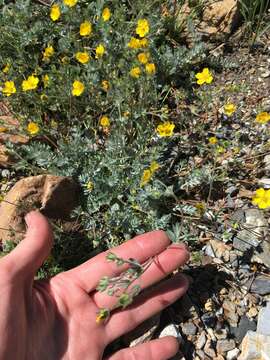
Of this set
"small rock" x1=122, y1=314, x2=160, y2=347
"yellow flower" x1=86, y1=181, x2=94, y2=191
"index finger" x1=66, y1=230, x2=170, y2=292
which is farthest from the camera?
"yellow flower" x1=86, y1=181, x2=94, y2=191

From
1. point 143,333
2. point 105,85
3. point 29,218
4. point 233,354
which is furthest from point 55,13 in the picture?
point 233,354

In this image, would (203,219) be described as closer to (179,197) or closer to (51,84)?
(179,197)

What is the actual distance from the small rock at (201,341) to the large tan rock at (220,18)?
2.50 metres

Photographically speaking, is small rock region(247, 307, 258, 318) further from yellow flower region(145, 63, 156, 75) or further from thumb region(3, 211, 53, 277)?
yellow flower region(145, 63, 156, 75)

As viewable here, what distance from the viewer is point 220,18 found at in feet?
13.4

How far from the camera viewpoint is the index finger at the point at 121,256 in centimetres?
279

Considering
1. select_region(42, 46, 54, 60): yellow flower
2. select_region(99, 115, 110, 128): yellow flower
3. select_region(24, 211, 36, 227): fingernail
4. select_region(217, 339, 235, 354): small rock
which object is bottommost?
select_region(217, 339, 235, 354): small rock

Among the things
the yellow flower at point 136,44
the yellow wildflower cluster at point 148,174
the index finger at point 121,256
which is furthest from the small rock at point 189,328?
the yellow flower at point 136,44

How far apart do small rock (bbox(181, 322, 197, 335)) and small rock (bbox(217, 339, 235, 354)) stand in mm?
165

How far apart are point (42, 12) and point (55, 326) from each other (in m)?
2.67

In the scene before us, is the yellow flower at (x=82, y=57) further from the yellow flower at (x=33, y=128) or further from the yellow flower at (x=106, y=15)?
the yellow flower at (x=33, y=128)

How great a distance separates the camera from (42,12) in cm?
409

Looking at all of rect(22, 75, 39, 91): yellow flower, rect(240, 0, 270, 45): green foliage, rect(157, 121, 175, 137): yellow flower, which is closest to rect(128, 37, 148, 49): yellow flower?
rect(157, 121, 175, 137): yellow flower

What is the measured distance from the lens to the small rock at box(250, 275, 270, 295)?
122 inches
